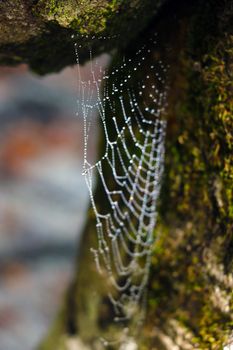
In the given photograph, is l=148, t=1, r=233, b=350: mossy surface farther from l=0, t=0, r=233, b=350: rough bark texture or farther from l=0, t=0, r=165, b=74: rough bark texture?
l=0, t=0, r=165, b=74: rough bark texture

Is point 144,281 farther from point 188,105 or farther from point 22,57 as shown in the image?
point 22,57

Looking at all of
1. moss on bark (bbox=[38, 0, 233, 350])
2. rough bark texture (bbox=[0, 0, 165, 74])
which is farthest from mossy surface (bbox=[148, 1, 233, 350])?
rough bark texture (bbox=[0, 0, 165, 74])

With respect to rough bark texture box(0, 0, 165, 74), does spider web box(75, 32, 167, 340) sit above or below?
below

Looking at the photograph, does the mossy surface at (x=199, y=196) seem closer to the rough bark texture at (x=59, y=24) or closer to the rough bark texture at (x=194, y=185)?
the rough bark texture at (x=194, y=185)

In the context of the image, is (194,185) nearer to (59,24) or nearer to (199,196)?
(199,196)

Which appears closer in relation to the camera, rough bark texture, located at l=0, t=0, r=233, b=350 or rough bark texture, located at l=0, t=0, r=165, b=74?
rough bark texture, located at l=0, t=0, r=165, b=74

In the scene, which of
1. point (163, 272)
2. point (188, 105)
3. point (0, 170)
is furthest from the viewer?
point (0, 170)

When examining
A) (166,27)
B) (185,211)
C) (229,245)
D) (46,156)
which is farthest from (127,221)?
(46,156)
